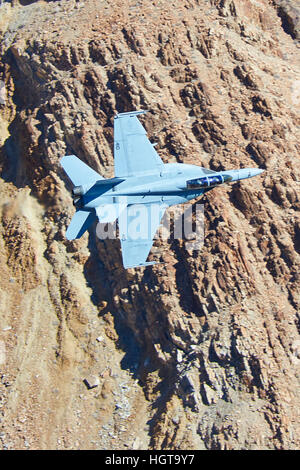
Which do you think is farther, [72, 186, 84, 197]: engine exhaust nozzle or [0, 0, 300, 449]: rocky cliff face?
[0, 0, 300, 449]: rocky cliff face

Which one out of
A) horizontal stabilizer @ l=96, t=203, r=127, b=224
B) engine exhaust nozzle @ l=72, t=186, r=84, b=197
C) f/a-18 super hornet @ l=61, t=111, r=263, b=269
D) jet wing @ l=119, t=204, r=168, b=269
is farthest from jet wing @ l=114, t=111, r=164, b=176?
engine exhaust nozzle @ l=72, t=186, r=84, b=197

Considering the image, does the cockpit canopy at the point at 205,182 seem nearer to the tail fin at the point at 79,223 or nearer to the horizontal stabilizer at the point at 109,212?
the horizontal stabilizer at the point at 109,212

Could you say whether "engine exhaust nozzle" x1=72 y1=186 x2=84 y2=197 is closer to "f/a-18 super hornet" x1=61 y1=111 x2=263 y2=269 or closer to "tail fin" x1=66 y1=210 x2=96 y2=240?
"f/a-18 super hornet" x1=61 y1=111 x2=263 y2=269

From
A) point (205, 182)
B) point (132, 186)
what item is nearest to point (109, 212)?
point (132, 186)

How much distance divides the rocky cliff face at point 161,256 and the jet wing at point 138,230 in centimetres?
462

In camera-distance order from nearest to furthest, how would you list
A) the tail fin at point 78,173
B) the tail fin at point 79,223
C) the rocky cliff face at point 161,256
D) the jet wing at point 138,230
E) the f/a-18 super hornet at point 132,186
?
the jet wing at point 138,230 < the f/a-18 super hornet at point 132,186 < the tail fin at point 79,223 < the tail fin at point 78,173 < the rocky cliff face at point 161,256

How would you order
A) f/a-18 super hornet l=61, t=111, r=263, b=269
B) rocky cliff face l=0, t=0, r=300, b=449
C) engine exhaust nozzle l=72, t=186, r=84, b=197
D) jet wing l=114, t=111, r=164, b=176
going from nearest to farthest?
engine exhaust nozzle l=72, t=186, r=84, b=197 < f/a-18 super hornet l=61, t=111, r=263, b=269 < jet wing l=114, t=111, r=164, b=176 < rocky cliff face l=0, t=0, r=300, b=449

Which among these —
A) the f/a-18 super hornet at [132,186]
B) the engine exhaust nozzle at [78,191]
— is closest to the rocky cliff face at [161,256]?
the f/a-18 super hornet at [132,186]

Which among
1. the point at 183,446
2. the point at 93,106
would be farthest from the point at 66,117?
the point at 183,446

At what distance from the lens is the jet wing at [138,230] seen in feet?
93.6

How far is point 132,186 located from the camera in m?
29.3

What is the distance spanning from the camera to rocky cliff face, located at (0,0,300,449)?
1200 inches

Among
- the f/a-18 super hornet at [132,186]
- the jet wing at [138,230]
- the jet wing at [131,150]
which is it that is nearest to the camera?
the jet wing at [138,230]

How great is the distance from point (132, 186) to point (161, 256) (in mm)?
6283
